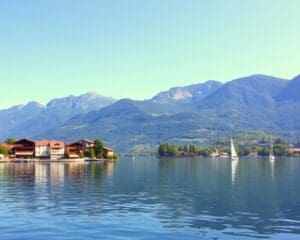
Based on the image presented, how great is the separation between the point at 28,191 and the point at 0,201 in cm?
1096

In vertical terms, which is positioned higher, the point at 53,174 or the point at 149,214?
the point at 53,174

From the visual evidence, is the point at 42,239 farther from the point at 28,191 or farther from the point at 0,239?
the point at 28,191

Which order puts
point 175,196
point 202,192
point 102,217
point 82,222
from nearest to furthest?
point 82,222, point 102,217, point 175,196, point 202,192

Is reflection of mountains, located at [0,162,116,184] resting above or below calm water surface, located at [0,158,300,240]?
above

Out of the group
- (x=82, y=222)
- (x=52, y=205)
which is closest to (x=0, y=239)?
(x=82, y=222)

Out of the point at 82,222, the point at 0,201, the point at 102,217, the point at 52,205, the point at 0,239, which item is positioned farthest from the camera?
the point at 0,201

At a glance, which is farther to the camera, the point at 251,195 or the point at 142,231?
the point at 251,195

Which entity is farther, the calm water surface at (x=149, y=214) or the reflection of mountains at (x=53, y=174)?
the reflection of mountains at (x=53, y=174)

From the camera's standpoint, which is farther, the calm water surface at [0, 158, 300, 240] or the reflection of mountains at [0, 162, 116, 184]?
the reflection of mountains at [0, 162, 116, 184]

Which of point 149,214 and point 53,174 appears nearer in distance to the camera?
point 149,214

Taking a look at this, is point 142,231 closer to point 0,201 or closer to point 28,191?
point 0,201

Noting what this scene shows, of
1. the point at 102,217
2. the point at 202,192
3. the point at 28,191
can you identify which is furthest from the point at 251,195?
the point at 28,191

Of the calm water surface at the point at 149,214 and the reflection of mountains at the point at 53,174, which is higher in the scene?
the reflection of mountains at the point at 53,174

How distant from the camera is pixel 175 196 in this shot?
178 feet
